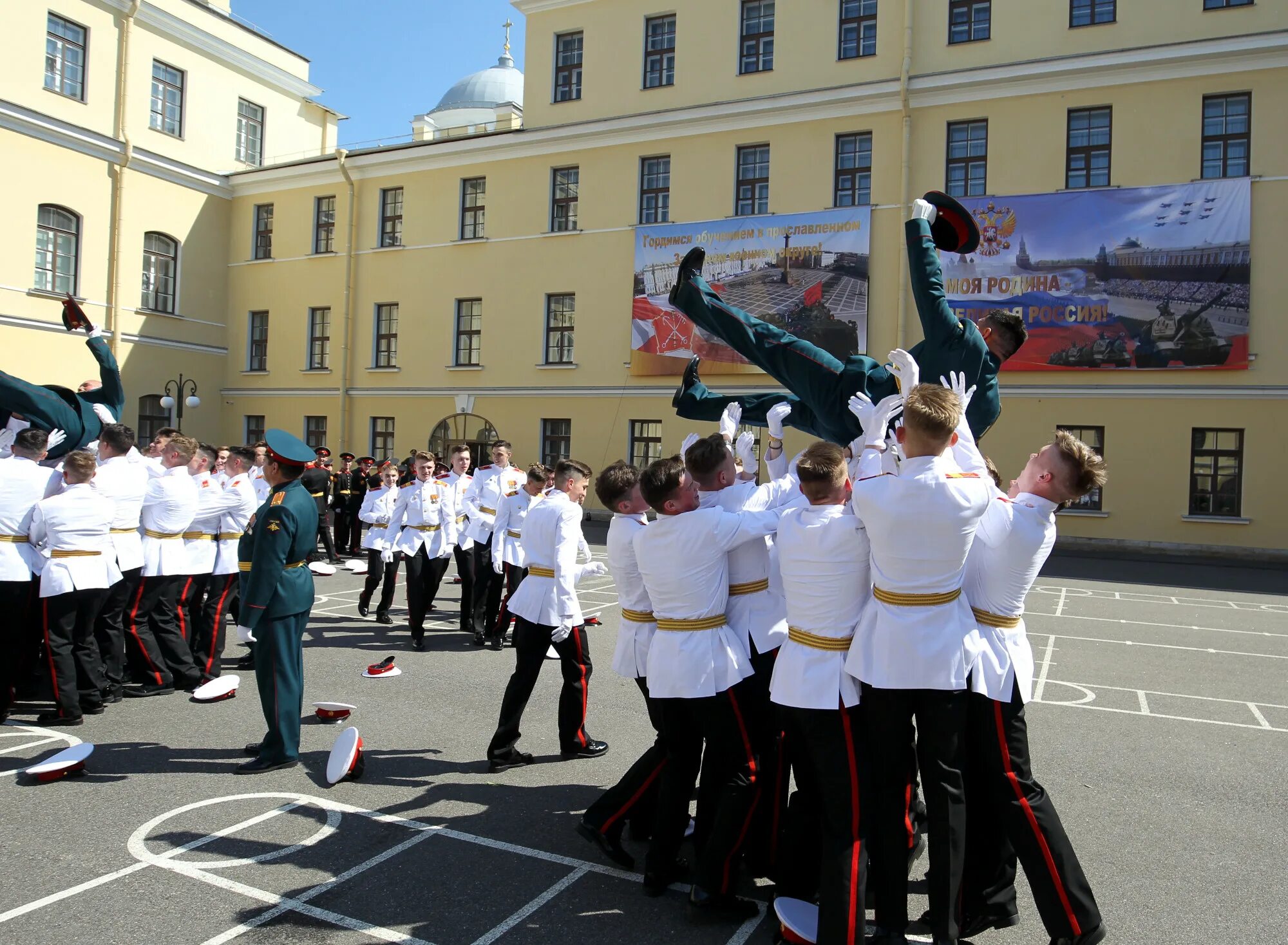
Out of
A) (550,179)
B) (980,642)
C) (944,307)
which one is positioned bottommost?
(980,642)

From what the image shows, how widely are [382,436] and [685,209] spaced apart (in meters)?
11.9

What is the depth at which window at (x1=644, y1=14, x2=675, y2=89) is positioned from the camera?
26.2m

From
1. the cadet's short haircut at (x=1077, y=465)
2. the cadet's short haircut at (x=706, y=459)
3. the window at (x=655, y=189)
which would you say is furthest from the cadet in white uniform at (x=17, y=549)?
the window at (x=655, y=189)

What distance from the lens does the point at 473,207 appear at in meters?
28.7

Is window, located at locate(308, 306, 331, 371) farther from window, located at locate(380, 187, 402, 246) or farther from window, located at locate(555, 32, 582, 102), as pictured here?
window, located at locate(555, 32, 582, 102)

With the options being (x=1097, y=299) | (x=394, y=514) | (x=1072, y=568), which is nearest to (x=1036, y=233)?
(x=1097, y=299)

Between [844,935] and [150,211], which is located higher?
[150,211]

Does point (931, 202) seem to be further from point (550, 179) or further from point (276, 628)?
point (550, 179)

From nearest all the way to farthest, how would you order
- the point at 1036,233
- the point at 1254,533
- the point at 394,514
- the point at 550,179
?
the point at 394,514 < the point at 1254,533 < the point at 1036,233 < the point at 550,179

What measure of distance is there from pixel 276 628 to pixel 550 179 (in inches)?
922

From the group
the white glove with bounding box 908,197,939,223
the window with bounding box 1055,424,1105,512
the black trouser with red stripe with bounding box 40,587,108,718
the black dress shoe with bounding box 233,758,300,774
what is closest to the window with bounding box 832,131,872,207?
the window with bounding box 1055,424,1105,512

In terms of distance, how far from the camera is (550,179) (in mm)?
27312

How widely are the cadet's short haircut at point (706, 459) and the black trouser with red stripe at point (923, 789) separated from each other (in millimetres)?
1269

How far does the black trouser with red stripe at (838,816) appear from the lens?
3.56 meters
